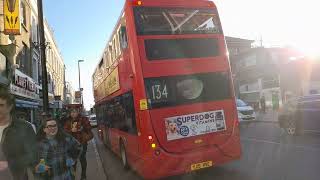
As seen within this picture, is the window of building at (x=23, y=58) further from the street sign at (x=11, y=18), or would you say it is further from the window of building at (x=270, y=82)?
the window of building at (x=270, y=82)

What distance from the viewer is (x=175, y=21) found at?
9242 mm

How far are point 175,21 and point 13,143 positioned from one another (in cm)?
518

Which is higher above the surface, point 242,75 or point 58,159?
point 242,75

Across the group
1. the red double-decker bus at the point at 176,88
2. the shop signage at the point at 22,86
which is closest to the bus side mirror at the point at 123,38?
the red double-decker bus at the point at 176,88

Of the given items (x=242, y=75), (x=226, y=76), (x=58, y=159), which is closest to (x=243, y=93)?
(x=242, y=75)

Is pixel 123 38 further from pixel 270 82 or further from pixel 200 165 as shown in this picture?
pixel 270 82

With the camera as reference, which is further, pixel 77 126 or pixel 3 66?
pixel 3 66

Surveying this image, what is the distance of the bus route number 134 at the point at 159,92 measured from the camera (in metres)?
8.73

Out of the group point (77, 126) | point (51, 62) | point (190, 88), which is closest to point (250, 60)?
point (51, 62)

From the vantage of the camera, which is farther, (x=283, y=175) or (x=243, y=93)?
(x=243, y=93)

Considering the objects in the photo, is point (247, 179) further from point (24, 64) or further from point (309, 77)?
point (309, 77)

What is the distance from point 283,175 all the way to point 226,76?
2.38 m

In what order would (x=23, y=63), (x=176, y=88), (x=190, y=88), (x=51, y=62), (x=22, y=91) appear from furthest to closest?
(x=51, y=62) → (x=23, y=63) → (x=22, y=91) → (x=190, y=88) → (x=176, y=88)

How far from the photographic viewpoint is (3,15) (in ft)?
60.4
